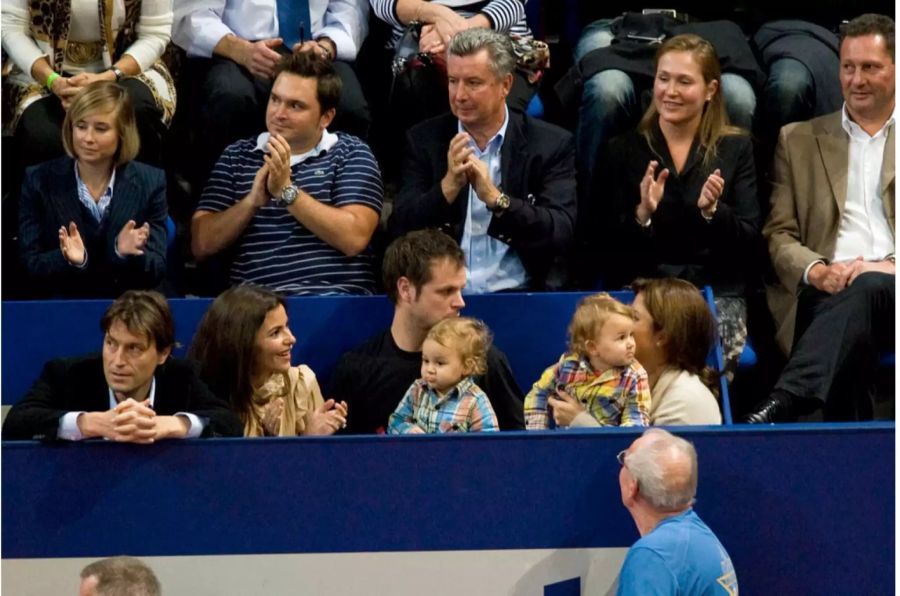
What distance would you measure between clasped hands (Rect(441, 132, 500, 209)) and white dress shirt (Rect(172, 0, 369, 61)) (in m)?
1.14

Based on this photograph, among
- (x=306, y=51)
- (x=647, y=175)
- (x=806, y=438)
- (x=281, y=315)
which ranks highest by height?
(x=306, y=51)

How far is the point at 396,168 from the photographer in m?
7.16

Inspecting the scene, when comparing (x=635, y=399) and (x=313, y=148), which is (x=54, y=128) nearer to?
(x=313, y=148)

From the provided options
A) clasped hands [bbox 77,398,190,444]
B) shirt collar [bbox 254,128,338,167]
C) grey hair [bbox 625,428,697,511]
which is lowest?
grey hair [bbox 625,428,697,511]

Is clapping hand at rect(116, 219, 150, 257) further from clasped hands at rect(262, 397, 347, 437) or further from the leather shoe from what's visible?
the leather shoe

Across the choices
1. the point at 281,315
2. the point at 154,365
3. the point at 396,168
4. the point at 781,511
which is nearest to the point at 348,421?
the point at 281,315

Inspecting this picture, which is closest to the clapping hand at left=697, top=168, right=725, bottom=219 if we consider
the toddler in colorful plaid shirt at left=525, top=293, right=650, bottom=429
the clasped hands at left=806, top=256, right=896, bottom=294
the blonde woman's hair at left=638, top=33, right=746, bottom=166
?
the blonde woman's hair at left=638, top=33, right=746, bottom=166

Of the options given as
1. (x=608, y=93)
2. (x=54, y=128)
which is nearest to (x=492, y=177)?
(x=608, y=93)

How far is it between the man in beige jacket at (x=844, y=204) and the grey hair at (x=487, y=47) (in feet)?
3.63

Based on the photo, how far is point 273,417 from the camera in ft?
17.1

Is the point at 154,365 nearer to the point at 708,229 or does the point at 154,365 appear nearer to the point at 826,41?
the point at 708,229

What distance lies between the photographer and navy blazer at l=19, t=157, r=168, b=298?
19.7ft

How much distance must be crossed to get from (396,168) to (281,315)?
81.6 inches

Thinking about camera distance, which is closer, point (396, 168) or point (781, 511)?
point (781, 511)
